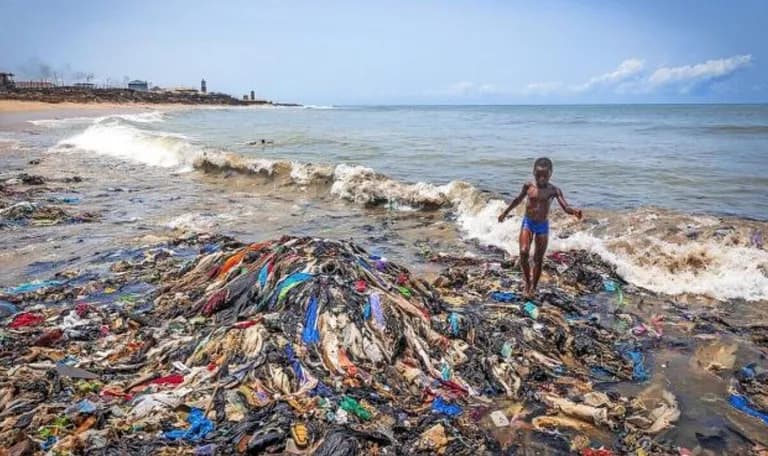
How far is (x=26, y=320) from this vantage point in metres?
5.44

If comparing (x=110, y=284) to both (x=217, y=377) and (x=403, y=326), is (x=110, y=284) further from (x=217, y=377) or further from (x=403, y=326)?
(x=403, y=326)

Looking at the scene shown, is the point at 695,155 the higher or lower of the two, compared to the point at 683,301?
higher

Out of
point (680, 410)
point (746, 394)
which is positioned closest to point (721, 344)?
point (746, 394)

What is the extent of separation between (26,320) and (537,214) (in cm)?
591

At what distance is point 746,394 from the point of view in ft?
15.1

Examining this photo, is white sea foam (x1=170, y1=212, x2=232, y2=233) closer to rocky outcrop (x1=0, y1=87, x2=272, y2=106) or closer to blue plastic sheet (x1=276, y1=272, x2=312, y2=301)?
blue plastic sheet (x1=276, y1=272, x2=312, y2=301)

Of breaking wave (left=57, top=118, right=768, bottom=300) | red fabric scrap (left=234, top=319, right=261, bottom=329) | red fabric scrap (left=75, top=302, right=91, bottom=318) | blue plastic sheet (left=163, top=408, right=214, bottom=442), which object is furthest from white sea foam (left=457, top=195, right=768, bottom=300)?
red fabric scrap (left=75, top=302, right=91, bottom=318)

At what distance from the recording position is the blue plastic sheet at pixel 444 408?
397cm

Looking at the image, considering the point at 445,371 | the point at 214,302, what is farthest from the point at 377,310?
the point at 214,302

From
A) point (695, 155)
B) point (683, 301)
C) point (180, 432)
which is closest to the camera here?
point (180, 432)

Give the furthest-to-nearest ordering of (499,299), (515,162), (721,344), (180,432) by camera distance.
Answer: (515,162)
(499,299)
(721,344)
(180,432)

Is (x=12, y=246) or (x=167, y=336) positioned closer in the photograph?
(x=167, y=336)

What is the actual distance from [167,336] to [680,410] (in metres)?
4.60

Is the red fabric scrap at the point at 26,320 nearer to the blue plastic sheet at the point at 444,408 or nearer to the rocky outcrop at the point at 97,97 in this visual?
the blue plastic sheet at the point at 444,408
